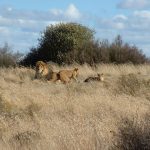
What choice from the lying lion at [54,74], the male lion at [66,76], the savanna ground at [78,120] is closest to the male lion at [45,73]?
the lying lion at [54,74]

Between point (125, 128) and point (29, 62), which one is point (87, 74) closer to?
point (29, 62)

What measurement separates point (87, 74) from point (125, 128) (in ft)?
86.2

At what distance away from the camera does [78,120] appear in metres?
13.1

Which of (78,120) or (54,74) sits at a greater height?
(78,120)

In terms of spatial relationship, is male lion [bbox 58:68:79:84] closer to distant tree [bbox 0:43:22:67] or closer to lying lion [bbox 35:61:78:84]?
lying lion [bbox 35:61:78:84]

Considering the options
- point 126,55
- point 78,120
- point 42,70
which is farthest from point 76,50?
point 78,120

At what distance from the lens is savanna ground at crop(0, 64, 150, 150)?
9922mm

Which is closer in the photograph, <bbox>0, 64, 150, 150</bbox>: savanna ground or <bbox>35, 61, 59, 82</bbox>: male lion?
<bbox>0, 64, 150, 150</bbox>: savanna ground

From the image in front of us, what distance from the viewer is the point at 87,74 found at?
36031 mm

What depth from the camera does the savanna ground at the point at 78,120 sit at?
9.92 meters

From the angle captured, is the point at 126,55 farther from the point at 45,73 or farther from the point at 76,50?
the point at 45,73

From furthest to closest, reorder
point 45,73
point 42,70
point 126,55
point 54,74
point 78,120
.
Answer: point 126,55 < point 42,70 < point 45,73 < point 54,74 < point 78,120

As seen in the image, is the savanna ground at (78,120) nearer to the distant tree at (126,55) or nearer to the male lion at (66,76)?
the male lion at (66,76)

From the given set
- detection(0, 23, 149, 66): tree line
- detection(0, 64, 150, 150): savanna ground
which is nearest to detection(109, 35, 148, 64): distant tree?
detection(0, 23, 149, 66): tree line
